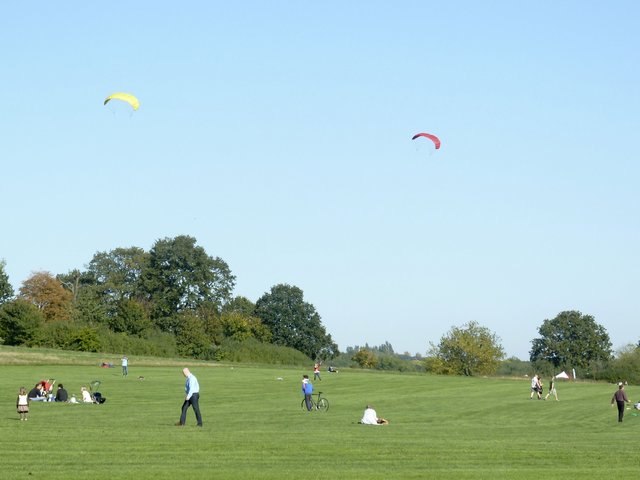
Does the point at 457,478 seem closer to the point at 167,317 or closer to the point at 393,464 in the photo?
the point at 393,464

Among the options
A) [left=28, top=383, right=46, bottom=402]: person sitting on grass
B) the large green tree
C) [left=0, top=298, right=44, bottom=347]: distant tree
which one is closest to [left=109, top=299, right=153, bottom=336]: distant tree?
[left=0, top=298, right=44, bottom=347]: distant tree

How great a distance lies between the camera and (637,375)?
13788cm

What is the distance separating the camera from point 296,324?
16962 cm

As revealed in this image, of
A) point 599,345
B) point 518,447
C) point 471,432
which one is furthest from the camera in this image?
point 599,345

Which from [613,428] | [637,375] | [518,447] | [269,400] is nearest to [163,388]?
[269,400]

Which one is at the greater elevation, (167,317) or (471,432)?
(167,317)

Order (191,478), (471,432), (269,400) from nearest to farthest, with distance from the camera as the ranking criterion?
(191,478)
(471,432)
(269,400)

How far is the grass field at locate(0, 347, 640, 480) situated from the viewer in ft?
69.9

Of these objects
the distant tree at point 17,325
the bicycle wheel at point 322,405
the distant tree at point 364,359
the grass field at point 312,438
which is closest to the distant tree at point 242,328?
the distant tree at point 364,359

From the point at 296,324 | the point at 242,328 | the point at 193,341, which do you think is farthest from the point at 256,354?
the point at 296,324

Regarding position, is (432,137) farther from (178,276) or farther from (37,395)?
(178,276)

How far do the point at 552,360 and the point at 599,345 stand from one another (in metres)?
8.26

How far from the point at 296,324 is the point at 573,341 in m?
46.3

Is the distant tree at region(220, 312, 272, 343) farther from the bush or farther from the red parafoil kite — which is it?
the red parafoil kite
